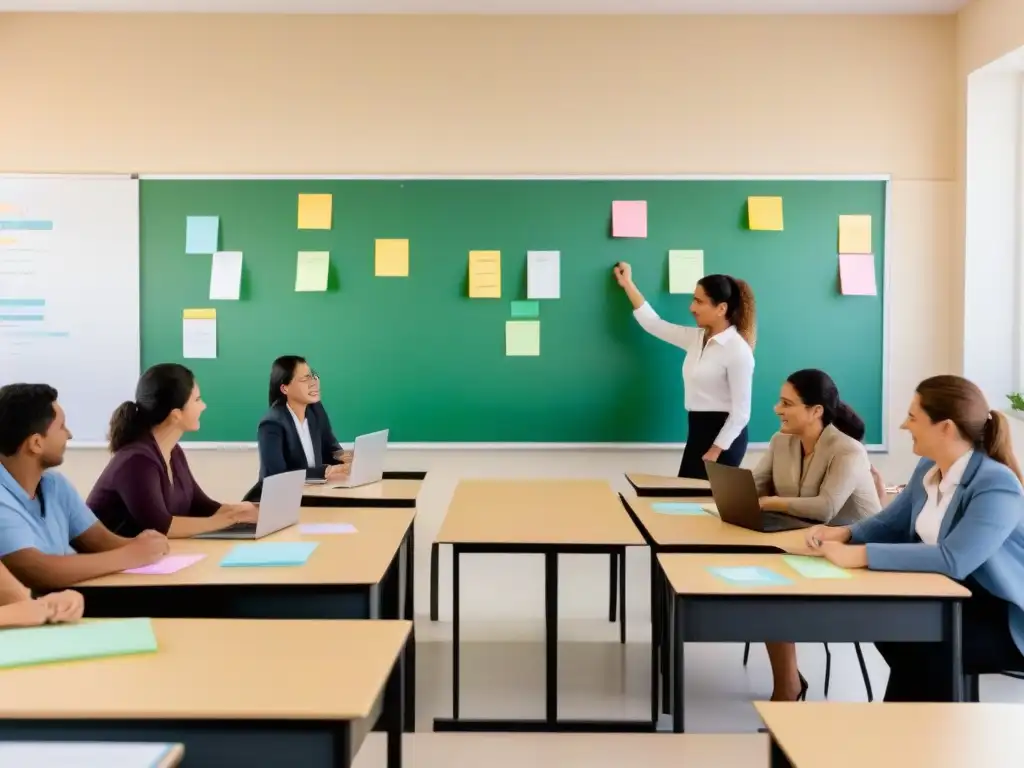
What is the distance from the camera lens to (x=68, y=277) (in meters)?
4.74

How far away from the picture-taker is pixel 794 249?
4727 millimetres

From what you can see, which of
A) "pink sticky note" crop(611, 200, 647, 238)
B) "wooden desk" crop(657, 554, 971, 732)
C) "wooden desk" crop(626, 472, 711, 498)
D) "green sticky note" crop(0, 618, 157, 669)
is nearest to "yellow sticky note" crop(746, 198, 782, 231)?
"pink sticky note" crop(611, 200, 647, 238)

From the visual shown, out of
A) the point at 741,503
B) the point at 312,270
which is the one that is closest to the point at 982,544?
the point at 741,503

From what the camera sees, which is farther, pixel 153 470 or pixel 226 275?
pixel 226 275

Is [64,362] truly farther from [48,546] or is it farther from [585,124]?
[585,124]

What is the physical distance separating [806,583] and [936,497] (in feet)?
1.96

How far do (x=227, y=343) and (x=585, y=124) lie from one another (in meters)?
2.19

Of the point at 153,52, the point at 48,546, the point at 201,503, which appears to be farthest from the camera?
the point at 153,52

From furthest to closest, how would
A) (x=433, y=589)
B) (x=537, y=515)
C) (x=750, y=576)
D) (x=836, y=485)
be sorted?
(x=433, y=589) → (x=537, y=515) → (x=836, y=485) → (x=750, y=576)

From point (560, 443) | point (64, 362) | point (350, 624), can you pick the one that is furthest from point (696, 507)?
point (64, 362)

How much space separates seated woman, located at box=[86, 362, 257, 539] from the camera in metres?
2.89

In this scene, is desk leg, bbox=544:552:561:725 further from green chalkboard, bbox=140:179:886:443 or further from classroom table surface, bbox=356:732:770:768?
green chalkboard, bbox=140:179:886:443

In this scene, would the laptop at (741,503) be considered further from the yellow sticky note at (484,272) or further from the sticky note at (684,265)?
the yellow sticky note at (484,272)

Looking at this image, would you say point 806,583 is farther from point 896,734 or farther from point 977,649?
point 896,734
